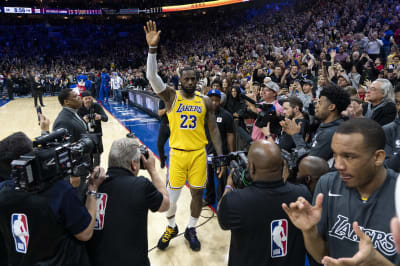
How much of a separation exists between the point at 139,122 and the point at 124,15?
22.4 m

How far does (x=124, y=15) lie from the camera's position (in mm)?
29609

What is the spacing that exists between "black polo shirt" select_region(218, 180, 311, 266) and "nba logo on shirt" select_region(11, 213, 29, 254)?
1.20 meters

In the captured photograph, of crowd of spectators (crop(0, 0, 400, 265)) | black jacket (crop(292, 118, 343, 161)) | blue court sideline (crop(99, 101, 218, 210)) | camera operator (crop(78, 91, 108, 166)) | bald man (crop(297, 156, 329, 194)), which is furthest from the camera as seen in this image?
blue court sideline (crop(99, 101, 218, 210))

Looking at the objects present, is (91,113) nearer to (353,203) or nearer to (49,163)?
(49,163)

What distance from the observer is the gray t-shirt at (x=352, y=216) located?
1429 mm

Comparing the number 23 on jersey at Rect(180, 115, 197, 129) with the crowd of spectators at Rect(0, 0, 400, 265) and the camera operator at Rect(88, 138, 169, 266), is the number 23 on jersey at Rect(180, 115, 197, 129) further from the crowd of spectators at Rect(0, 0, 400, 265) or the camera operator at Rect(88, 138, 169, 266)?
the camera operator at Rect(88, 138, 169, 266)

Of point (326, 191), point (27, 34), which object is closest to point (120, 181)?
point (326, 191)

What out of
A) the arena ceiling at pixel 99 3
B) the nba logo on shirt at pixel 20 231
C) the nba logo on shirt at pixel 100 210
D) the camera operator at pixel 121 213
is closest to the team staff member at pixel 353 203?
the camera operator at pixel 121 213

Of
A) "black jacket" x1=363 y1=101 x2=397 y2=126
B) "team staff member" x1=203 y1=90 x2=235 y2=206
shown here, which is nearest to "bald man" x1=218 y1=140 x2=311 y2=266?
"team staff member" x1=203 y1=90 x2=235 y2=206

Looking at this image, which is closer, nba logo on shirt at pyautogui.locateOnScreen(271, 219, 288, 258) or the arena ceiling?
nba logo on shirt at pyautogui.locateOnScreen(271, 219, 288, 258)

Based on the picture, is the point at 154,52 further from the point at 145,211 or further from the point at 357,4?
the point at 357,4

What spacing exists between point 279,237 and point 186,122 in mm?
1984

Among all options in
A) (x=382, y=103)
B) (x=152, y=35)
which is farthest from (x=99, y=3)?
(x=382, y=103)

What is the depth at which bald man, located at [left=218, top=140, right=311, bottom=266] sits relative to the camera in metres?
1.76
